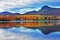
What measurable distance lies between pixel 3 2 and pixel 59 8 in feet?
6.64

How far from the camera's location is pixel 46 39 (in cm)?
342

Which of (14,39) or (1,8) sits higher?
(1,8)

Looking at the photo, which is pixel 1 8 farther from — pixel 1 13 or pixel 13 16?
pixel 13 16

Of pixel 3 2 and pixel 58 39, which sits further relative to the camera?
pixel 3 2

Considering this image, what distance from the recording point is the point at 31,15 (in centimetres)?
754

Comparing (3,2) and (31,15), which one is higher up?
(3,2)

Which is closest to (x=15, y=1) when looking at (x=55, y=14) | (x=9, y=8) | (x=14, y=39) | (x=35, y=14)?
(x=9, y=8)

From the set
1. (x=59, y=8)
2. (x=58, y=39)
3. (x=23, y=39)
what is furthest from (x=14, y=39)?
(x=59, y=8)

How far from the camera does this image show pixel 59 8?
7586mm

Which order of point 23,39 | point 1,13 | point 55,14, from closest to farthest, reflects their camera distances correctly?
point 23,39
point 1,13
point 55,14

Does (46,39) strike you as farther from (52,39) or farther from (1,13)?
(1,13)

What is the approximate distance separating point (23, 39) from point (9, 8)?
4046mm

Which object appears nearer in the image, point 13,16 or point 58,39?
point 58,39

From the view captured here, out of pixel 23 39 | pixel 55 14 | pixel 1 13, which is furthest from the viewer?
pixel 55 14
